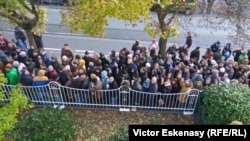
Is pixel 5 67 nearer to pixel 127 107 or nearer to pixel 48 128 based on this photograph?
pixel 48 128

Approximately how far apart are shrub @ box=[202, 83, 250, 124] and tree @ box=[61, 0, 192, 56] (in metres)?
3.02

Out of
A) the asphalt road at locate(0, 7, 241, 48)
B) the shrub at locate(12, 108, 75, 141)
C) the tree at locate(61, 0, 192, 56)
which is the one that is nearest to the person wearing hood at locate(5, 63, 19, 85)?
the shrub at locate(12, 108, 75, 141)

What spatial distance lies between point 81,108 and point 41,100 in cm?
131

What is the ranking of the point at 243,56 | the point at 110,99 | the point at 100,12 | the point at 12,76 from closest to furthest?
Answer: the point at 100,12
the point at 12,76
the point at 110,99
the point at 243,56

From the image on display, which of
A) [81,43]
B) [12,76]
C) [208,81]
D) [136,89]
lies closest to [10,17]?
[12,76]

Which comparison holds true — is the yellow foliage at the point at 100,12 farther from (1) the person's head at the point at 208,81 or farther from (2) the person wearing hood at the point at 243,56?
(2) the person wearing hood at the point at 243,56

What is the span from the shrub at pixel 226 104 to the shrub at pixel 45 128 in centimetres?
397

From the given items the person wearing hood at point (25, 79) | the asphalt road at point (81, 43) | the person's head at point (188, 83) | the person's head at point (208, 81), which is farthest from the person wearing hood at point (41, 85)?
the asphalt road at point (81, 43)

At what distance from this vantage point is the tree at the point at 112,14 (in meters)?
9.55

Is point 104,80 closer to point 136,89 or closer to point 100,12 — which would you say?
point 136,89

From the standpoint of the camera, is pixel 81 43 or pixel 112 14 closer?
pixel 112 14

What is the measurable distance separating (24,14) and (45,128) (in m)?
5.50

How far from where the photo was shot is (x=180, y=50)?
14.6m

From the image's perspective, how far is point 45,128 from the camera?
950 cm
